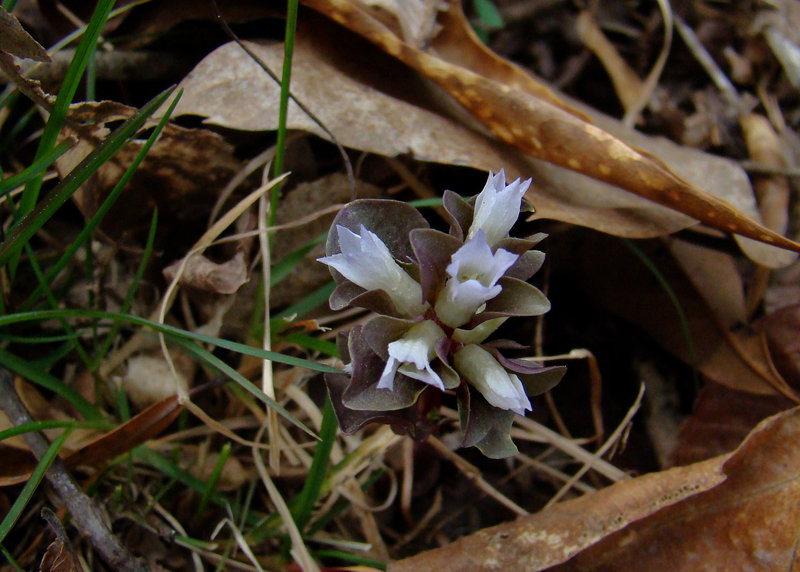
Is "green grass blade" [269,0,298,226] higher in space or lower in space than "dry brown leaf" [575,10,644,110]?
higher

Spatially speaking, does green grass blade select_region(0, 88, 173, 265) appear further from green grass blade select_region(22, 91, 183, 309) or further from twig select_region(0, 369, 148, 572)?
twig select_region(0, 369, 148, 572)

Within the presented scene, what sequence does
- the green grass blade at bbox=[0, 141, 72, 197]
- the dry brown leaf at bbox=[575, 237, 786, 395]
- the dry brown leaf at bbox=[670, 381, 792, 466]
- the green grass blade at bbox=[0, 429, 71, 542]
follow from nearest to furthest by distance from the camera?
Result: the green grass blade at bbox=[0, 429, 71, 542], the green grass blade at bbox=[0, 141, 72, 197], the dry brown leaf at bbox=[670, 381, 792, 466], the dry brown leaf at bbox=[575, 237, 786, 395]

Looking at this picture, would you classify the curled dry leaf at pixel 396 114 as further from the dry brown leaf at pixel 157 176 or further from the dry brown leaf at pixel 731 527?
the dry brown leaf at pixel 731 527

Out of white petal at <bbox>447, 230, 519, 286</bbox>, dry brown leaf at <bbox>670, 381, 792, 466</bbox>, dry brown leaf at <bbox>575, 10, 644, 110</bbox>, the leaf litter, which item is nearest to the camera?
white petal at <bbox>447, 230, 519, 286</bbox>

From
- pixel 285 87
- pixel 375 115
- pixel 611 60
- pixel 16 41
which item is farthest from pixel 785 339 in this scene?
pixel 16 41

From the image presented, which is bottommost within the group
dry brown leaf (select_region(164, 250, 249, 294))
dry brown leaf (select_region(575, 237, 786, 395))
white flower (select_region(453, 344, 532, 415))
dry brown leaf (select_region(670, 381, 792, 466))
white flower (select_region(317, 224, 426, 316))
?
dry brown leaf (select_region(670, 381, 792, 466))

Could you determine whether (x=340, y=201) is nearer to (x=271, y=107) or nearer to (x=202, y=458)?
(x=271, y=107)

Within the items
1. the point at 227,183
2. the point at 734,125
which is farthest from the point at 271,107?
the point at 734,125

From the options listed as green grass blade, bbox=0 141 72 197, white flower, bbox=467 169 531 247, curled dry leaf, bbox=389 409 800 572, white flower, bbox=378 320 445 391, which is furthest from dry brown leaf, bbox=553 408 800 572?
green grass blade, bbox=0 141 72 197
